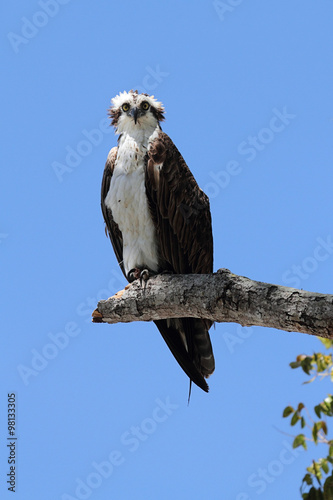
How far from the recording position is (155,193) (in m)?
5.86

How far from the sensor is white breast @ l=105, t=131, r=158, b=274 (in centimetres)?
591

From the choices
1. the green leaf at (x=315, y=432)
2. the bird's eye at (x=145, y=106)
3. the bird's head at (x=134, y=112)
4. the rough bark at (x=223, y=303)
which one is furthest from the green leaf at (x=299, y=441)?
the bird's eye at (x=145, y=106)

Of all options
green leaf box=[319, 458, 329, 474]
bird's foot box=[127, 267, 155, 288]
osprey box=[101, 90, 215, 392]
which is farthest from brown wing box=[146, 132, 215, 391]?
green leaf box=[319, 458, 329, 474]

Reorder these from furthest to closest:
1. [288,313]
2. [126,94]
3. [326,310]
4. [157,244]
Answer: [126,94], [157,244], [288,313], [326,310]

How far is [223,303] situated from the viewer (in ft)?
15.2

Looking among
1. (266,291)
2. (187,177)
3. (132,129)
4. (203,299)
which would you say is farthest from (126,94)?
(266,291)

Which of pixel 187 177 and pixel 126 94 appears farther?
pixel 126 94

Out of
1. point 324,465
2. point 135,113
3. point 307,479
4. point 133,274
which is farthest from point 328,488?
point 135,113

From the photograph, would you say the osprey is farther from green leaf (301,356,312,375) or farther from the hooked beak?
green leaf (301,356,312,375)

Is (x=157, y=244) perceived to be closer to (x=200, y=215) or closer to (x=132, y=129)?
(x=200, y=215)

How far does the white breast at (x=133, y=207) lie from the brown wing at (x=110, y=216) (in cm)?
17

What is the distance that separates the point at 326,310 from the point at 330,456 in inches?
94.2

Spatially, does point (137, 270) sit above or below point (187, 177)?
below

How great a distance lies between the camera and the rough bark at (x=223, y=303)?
393 cm
